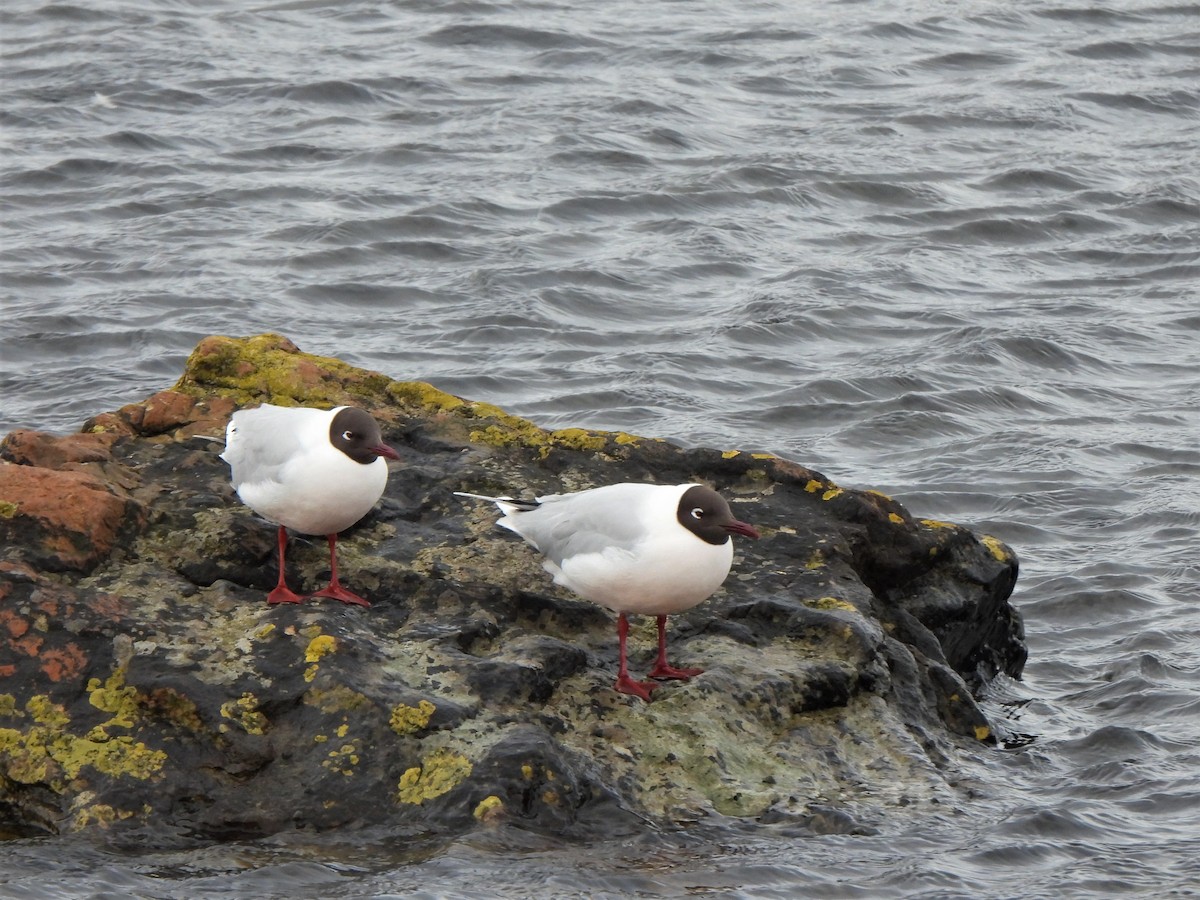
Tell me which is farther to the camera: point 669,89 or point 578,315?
point 669,89

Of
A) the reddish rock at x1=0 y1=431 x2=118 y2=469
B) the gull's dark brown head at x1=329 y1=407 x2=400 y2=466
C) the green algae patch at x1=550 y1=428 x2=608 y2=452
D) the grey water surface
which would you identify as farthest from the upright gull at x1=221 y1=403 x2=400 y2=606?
the grey water surface

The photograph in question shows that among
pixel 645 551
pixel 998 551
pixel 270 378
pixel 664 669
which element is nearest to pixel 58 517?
pixel 270 378

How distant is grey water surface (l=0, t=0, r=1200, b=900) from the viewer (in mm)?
6164

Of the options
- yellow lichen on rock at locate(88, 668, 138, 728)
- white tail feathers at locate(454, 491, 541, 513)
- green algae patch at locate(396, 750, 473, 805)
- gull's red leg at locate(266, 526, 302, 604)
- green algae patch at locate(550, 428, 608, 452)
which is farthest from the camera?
A: green algae patch at locate(550, 428, 608, 452)

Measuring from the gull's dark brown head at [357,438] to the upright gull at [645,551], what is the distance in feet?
2.41

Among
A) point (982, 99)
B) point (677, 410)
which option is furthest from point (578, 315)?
point (982, 99)

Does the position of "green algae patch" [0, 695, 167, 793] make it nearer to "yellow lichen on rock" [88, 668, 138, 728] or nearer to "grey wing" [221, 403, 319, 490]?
"yellow lichen on rock" [88, 668, 138, 728]

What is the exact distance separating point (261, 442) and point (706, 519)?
5.92 ft

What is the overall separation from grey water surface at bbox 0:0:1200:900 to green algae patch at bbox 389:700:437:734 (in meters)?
0.39

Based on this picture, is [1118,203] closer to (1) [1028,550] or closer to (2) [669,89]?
(2) [669,89]

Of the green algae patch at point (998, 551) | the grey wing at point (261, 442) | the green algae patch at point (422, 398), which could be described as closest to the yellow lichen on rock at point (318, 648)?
the grey wing at point (261, 442)

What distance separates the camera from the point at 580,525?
20.9 ft

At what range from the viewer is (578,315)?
1416cm

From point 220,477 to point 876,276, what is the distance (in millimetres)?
9030
